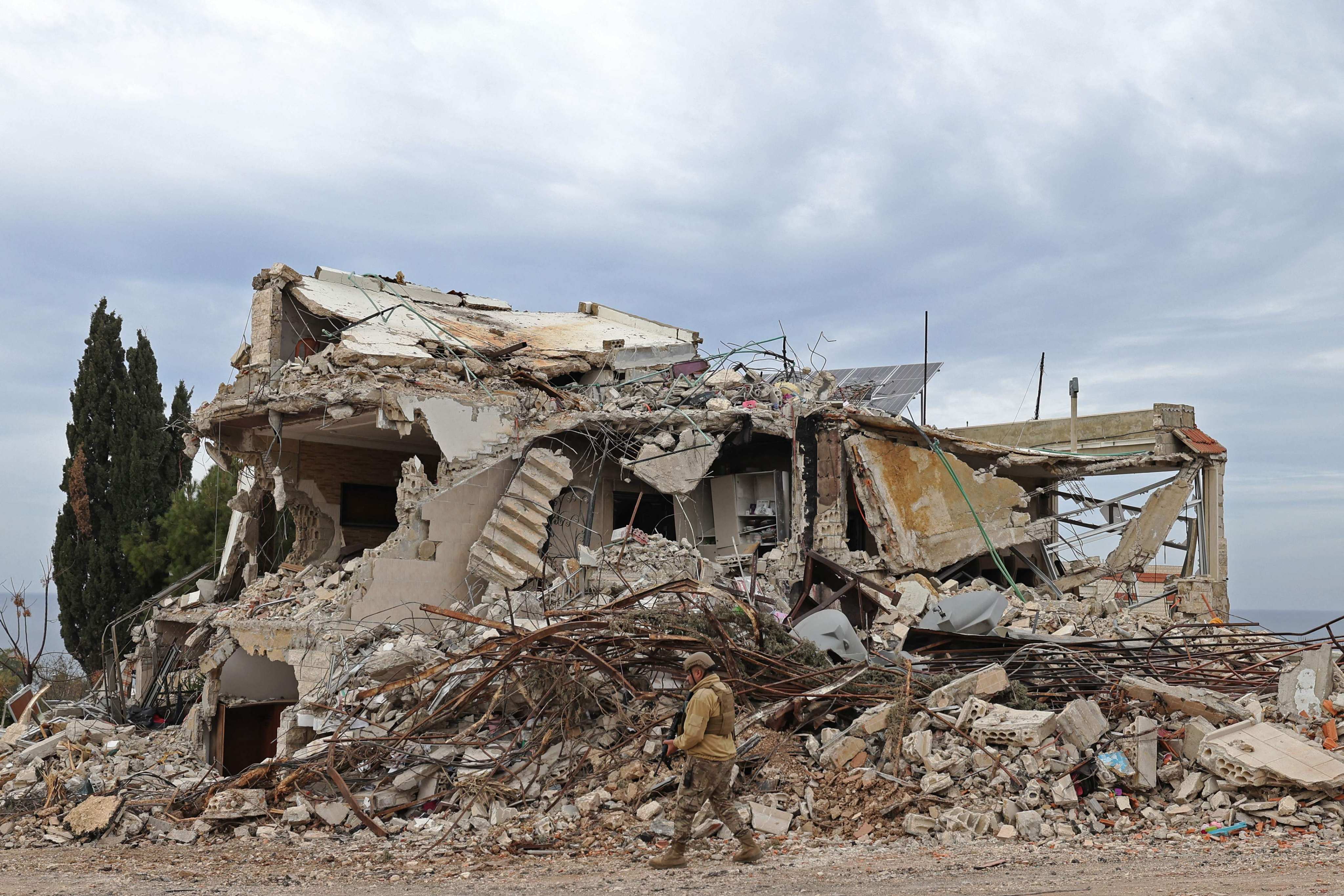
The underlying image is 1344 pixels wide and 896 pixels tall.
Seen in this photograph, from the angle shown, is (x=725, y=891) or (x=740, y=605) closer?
(x=725, y=891)

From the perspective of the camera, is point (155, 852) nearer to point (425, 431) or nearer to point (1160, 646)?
point (425, 431)

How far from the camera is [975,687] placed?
29.6ft

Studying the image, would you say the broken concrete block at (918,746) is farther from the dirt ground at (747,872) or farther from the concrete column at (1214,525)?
the concrete column at (1214,525)

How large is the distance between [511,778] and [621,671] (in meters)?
1.26

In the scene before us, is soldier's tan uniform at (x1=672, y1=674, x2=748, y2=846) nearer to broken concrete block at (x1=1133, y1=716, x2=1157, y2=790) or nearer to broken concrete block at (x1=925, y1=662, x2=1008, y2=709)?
broken concrete block at (x1=925, y1=662, x2=1008, y2=709)

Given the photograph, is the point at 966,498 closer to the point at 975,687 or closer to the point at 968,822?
the point at 975,687

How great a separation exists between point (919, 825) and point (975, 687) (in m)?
1.82

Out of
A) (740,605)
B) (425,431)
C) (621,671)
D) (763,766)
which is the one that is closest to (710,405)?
(425,431)

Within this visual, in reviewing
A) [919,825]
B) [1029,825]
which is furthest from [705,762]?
[1029,825]

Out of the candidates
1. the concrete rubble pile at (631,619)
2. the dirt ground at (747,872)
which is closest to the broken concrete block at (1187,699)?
the concrete rubble pile at (631,619)

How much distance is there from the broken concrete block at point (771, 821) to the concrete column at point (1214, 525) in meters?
11.3

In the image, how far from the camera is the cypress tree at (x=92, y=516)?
23906mm

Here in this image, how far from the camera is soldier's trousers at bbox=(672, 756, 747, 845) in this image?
680 cm

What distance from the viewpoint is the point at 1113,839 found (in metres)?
7.22
